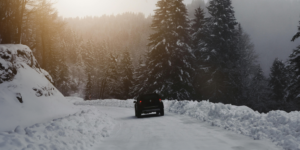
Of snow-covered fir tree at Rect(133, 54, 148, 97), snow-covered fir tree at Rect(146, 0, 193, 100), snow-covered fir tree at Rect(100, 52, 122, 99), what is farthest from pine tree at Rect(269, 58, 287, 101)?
snow-covered fir tree at Rect(100, 52, 122, 99)

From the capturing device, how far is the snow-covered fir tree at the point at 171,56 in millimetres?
30578

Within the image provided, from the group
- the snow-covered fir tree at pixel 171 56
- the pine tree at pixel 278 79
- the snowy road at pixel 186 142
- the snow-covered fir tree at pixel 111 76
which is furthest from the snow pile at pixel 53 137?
the snow-covered fir tree at pixel 111 76

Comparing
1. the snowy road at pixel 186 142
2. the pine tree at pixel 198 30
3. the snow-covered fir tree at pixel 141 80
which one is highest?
the pine tree at pixel 198 30

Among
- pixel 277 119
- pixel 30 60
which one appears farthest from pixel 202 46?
pixel 277 119

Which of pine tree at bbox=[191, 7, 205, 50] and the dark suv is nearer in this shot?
the dark suv

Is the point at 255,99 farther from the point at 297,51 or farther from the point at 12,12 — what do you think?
the point at 12,12

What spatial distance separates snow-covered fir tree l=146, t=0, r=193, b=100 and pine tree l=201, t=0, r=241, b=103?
260cm

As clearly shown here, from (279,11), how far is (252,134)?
190 m

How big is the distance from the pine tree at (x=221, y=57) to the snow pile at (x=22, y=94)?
63.0 ft

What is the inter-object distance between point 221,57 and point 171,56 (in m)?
6.64

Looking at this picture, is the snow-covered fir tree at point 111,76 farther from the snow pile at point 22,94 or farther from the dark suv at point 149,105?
the dark suv at point 149,105

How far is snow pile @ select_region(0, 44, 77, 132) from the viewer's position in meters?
12.2

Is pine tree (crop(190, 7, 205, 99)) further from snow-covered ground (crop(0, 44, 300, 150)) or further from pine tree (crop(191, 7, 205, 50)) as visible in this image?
snow-covered ground (crop(0, 44, 300, 150))

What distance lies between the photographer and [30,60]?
60.3 ft
